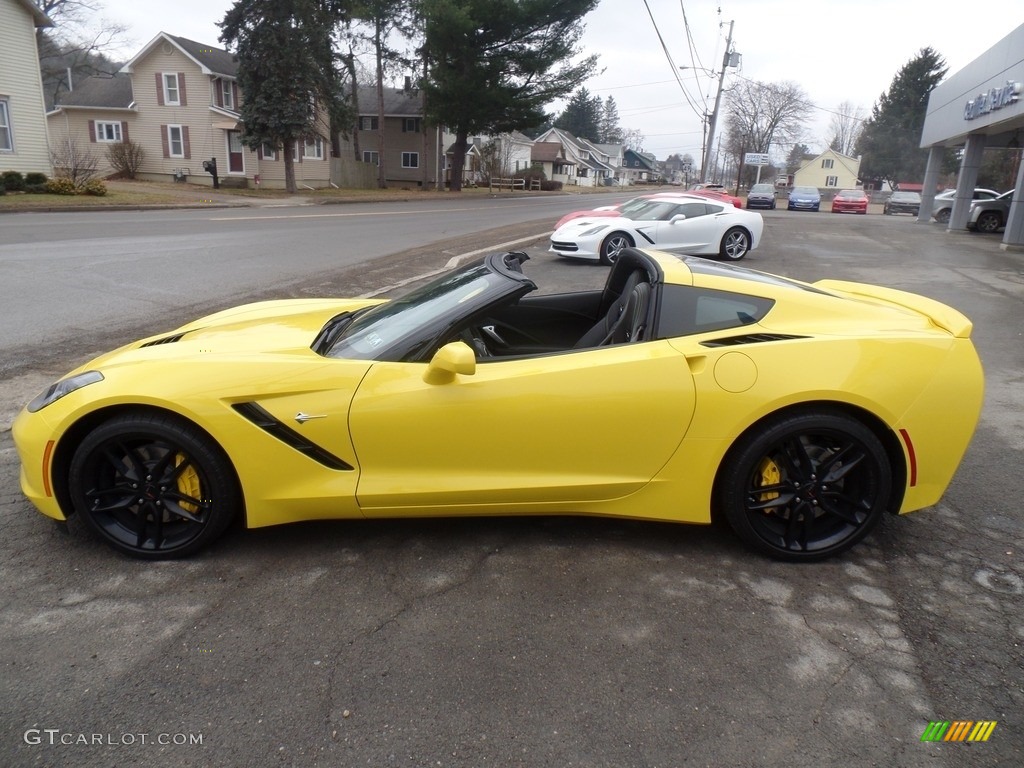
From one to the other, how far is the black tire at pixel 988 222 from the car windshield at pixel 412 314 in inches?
1050

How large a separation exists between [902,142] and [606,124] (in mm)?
71075

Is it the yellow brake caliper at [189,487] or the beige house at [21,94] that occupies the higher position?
the beige house at [21,94]

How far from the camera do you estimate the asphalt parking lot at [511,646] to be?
213 cm

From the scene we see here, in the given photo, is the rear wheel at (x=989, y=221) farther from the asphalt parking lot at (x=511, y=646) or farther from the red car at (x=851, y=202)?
the asphalt parking lot at (x=511, y=646)

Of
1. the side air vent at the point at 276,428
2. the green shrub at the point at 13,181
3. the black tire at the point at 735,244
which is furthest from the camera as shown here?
the green shrub at the point at 13,181

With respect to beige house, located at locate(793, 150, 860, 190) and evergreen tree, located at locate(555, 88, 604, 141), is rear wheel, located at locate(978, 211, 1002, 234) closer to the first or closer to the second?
beige house, located at locate(793, 150, 860, 190)

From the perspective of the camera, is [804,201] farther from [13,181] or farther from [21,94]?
[21,94]

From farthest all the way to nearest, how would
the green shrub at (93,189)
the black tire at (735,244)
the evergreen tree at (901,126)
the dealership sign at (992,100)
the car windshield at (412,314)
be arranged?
the evergreen tree at (901,126)
the green shrub at (93,189)
the dealership sign at (992,100)
the black tire at (735,244)
the car windshield at (412,314)

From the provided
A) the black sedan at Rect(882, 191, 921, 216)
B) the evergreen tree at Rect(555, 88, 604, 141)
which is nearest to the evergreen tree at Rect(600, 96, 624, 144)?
the evergreen tree at Rect(555, 88, 604, 141)

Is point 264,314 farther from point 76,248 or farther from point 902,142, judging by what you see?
point 902,142

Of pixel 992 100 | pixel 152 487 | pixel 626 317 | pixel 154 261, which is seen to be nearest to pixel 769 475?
pixel 626 317

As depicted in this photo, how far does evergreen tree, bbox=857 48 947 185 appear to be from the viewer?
7550 cm

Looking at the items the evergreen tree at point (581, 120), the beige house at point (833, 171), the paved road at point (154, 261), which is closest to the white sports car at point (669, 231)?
the paved road at point (154, 261)

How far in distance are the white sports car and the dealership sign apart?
9.99 metres
